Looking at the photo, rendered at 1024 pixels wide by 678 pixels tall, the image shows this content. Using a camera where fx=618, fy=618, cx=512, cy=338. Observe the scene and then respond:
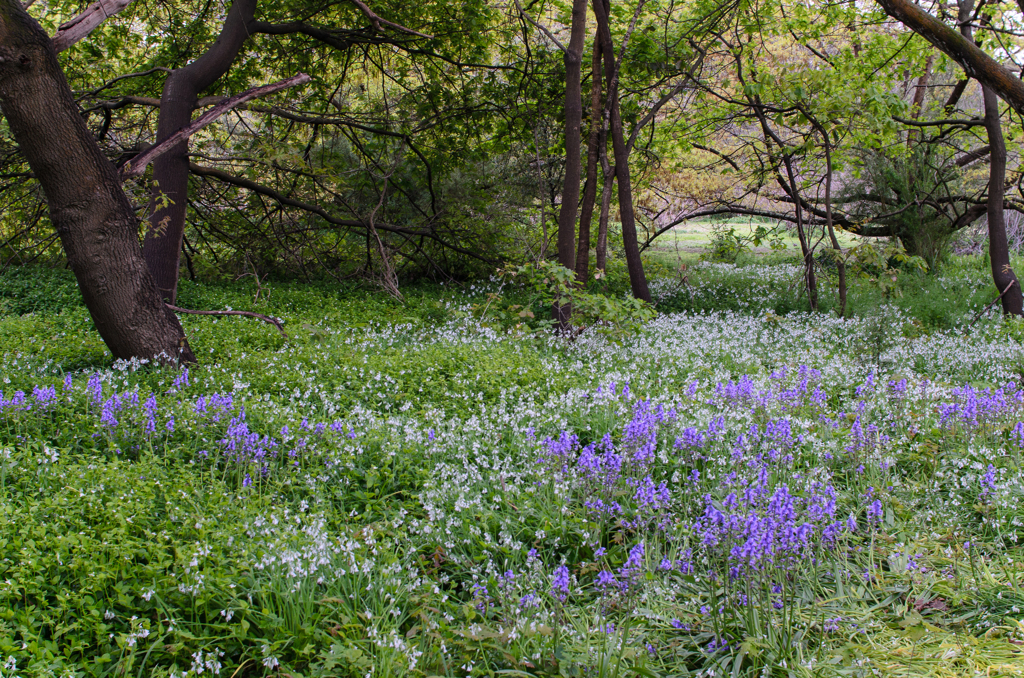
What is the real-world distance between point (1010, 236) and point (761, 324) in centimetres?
1381

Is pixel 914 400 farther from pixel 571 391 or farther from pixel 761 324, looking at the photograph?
pixel 761 324

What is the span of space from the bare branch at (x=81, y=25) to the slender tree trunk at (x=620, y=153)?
20.9 ft

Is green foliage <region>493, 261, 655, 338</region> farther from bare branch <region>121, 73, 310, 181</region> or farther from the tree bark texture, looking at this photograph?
the tree bark texture

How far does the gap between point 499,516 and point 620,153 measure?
302 inches

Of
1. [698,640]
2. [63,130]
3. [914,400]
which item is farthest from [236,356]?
[914,400]

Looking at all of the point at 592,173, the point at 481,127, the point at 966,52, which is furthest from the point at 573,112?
the point at 966,52

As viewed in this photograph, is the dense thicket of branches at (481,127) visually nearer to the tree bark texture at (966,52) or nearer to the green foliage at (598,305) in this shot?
the green foliage at (598,305)

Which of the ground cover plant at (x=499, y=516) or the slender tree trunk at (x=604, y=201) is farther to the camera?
the slender tree trunk at (x=604, y=201)

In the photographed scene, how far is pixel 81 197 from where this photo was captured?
548 centimetres

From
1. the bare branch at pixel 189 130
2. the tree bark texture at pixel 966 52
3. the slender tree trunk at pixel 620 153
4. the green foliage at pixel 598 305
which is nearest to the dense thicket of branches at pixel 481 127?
the slender tree trunk at pixel 620 153

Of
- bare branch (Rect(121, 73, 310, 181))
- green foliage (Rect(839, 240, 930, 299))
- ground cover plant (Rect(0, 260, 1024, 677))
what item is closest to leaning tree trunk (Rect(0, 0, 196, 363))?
bare branch (Rect(121, 73, 310, 181))

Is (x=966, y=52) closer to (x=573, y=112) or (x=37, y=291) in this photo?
(x=573, y=112)

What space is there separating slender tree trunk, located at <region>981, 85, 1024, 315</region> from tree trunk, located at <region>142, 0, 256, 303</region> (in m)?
10.8

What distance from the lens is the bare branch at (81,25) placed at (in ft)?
18.2
